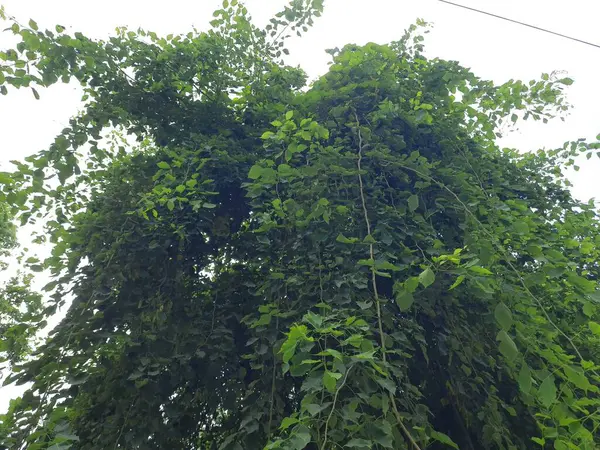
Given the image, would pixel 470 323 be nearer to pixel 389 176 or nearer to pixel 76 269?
pixel 389 176

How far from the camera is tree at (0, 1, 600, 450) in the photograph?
1.09 metres

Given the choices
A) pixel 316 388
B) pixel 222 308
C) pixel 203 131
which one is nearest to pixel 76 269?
pixel 222 308

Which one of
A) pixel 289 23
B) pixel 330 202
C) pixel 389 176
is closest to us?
pixel 330 202

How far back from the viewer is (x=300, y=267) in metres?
1.47

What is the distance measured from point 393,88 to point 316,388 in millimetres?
1517

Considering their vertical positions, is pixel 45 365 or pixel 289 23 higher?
pixel 289 23

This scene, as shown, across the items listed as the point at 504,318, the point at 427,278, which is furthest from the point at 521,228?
the point at 427,278

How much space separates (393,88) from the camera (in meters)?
1.91

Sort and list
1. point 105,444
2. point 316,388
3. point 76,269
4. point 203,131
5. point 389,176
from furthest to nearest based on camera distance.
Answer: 1. point 203,131
2. point 389,176
3. point 76,269
4. point 105,444
5. point 316,388

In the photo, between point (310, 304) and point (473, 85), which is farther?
point (473, 85)

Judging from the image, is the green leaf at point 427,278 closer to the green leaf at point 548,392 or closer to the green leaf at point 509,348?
the green leaf at point 509,348

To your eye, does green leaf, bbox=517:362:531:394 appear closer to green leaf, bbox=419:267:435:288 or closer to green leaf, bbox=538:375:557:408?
green leaf, bbox=538:375:557:408

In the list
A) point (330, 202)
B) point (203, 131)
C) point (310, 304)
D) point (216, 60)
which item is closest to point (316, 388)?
point (310, 304)

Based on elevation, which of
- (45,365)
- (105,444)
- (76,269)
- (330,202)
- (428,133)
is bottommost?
(105,444)
